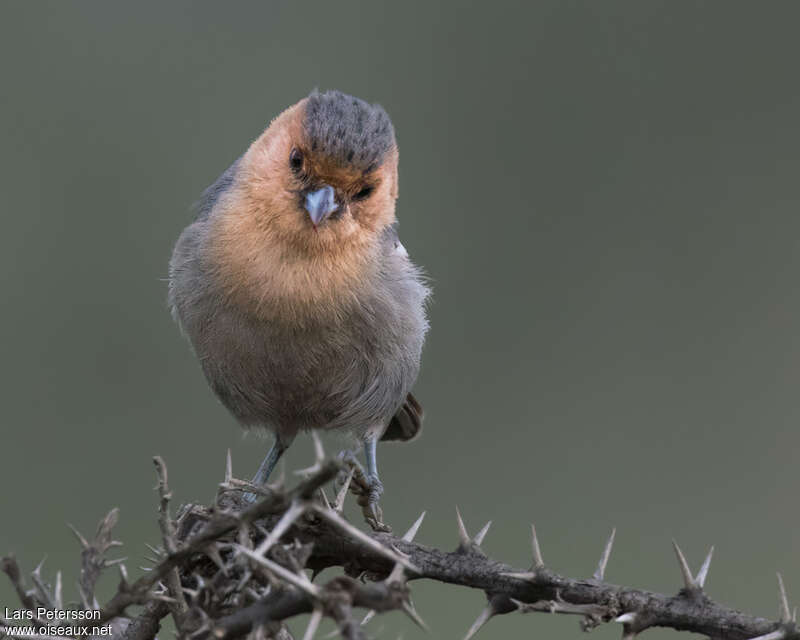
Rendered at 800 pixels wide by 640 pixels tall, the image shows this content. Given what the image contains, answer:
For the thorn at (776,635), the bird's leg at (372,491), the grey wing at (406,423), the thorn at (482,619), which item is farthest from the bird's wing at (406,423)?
the thorn at (776,635)

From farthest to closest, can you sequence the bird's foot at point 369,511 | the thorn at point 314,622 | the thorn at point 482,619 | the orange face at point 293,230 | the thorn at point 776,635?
1. the orange face at point 293,230
2. the bird's foot at point 369,511
3. the thorn at point 482,619
4. the thorn at point 776,635
5. the thorn at point 314,622

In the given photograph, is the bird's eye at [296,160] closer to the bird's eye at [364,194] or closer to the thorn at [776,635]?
the bird's eye at [364,194]

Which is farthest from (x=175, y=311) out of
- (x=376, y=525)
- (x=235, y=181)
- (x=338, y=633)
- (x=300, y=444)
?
(x=338, y=633)

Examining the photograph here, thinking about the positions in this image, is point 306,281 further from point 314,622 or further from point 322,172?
point 314,622

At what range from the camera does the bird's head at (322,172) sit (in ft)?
12.7

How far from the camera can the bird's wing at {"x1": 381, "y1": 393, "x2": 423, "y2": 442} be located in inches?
188

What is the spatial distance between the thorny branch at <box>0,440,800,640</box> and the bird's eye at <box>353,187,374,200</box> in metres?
1.68

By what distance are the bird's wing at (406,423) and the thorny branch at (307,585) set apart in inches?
86.4

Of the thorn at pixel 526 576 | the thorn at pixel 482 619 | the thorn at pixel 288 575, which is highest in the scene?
the thorn at pixel 526 576

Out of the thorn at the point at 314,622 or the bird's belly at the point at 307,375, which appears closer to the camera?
the thorn at the point at 314,622

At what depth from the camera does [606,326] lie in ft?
22.1

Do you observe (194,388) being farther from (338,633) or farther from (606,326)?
(338,633)

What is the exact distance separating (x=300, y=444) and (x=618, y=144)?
267 cm

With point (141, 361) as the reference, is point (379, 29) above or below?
above
